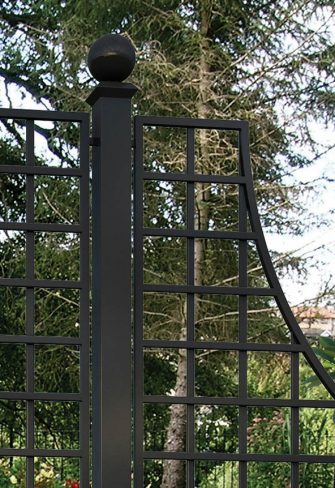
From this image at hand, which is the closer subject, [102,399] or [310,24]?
[102,399]

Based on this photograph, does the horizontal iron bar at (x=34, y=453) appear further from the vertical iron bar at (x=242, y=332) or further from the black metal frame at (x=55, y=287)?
the vertical iron bar at (x=242, y=332)

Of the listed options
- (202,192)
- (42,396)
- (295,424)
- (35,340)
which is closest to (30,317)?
(35,340)

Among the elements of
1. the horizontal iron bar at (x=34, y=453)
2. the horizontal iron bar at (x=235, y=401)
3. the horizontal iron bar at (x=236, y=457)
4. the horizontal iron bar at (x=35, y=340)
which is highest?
the horizontal iron bar at (x=35, y=340)

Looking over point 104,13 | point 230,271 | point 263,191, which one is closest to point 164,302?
point 230,271

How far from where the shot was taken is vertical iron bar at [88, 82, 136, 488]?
1826 mm

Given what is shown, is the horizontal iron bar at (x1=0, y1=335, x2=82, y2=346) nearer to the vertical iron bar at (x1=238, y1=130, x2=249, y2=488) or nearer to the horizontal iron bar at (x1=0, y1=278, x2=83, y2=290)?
the horizontal iron bar at (x1=0, y1=278, x2=83, y2=290)

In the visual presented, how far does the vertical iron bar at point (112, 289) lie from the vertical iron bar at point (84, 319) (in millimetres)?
19

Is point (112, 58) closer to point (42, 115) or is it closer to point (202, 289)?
point (42, 115)

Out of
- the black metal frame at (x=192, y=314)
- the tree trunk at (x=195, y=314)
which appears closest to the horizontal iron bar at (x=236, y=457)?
the black metal frame at (x=192, y=314)

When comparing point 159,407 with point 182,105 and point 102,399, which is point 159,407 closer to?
point 182,105

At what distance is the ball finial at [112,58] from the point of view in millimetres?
1898

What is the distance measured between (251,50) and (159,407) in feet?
8.37

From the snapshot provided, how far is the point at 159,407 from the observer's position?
6.84 metres

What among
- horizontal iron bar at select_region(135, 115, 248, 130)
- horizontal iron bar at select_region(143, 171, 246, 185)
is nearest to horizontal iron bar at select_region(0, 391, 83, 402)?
horizontal iron bar at select_region(143, 171, 246, 185)
